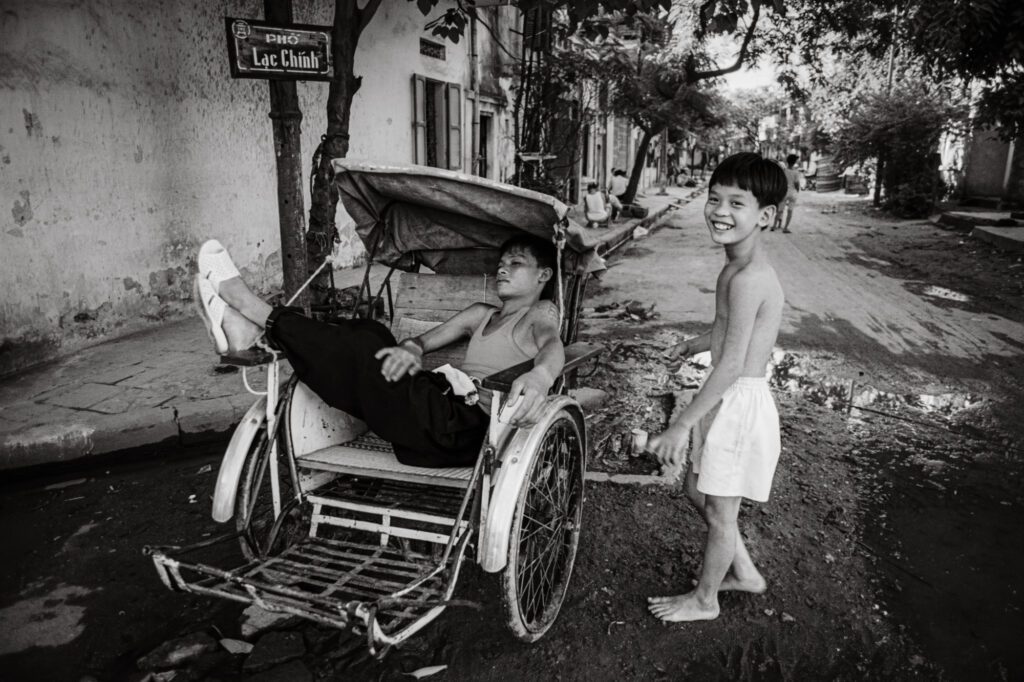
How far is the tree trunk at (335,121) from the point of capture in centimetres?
520

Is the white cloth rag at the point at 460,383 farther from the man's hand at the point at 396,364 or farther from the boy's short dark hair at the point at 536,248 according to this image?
the boy's short dark hair at the point at 536,248

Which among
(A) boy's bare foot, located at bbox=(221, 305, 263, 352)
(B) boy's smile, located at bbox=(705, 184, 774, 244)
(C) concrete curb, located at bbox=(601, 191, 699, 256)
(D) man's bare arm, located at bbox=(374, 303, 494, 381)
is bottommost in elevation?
(C) concrete curb, located at bbox=(601, 191, 699, 256)

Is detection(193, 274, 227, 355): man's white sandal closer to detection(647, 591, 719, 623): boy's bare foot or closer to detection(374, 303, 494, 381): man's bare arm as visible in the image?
detection(374, 303, 494, 381): man's bare arm

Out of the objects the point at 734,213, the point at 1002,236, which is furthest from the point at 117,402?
the point at 1002,236

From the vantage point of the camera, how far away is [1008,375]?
18.5ft

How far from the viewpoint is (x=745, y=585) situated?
9.48ft

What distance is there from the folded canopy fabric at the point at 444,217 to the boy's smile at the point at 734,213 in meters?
0.59

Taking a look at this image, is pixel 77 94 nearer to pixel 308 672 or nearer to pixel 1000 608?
pixel 308 672

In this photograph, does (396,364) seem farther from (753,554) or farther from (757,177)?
(753,554)

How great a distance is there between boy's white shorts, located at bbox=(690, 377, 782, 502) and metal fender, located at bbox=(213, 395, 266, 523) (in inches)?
66.9

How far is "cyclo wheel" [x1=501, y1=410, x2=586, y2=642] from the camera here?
237 cm

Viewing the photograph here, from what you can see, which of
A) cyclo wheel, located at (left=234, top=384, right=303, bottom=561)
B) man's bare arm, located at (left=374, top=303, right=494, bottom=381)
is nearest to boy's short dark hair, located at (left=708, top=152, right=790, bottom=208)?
man's bare arm, located at (left=374, top=303, right=494, bottom=381)

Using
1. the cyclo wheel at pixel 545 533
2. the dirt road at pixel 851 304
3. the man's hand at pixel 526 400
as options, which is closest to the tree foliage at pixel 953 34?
the dirt road at pixel 851 304

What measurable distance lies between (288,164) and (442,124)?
22.9 feet
